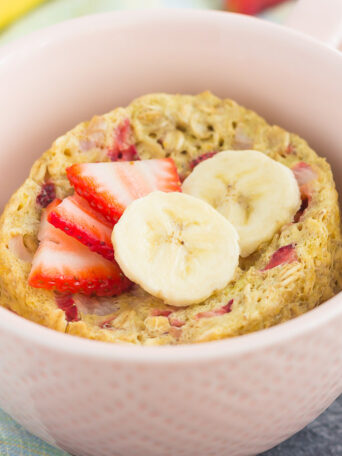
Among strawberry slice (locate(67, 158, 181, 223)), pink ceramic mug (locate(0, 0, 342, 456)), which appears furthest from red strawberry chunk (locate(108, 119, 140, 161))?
pink ceramic mug (locate(0, 0, 342, 456))

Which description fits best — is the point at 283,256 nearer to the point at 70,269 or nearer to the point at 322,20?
the point at 70,269

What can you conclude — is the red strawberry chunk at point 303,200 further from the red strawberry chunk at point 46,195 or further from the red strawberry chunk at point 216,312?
the red strawberry chunk at point 46,195

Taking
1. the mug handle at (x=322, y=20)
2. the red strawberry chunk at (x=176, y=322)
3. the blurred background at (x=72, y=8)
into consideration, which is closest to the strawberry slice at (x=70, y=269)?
the red strawberry chunk at (x=176, y=322)

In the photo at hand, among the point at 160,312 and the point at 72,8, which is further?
the point at 72,8

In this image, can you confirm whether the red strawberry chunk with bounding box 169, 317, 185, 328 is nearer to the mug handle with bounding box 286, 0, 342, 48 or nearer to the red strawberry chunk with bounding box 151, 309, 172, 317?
the red strawberry chunk with bounding box 151, 309, 172, 317

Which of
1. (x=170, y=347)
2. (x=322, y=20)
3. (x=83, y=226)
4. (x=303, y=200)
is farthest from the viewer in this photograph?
(x=322, y=20)

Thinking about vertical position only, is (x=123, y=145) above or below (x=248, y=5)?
below

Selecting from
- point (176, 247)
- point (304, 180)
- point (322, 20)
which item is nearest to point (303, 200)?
point (304, 180)
